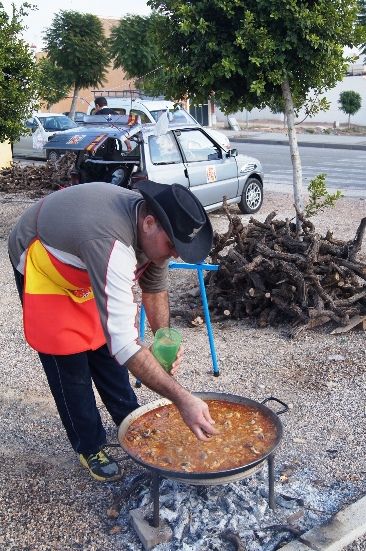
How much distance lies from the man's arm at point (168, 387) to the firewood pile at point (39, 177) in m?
10.5

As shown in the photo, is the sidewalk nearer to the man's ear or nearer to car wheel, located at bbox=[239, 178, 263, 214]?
car wheel, located at bbox=[239, 178, 263, 214]

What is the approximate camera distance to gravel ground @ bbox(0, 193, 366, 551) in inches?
126

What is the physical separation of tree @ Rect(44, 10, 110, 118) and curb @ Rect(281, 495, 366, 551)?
29105 mm

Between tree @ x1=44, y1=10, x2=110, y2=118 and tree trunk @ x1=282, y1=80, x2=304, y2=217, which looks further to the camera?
tree @ x1=44, y1=10, x2=110, y2=118

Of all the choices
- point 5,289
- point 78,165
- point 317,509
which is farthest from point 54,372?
point 78,165

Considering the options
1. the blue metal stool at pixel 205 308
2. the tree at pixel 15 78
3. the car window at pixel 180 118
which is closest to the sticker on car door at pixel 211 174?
the tree at pixel 15 78

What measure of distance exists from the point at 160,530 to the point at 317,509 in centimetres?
78

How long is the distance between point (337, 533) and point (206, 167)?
24.8ft

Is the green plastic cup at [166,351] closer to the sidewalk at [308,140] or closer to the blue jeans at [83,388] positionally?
the blue jeans at [83,388]

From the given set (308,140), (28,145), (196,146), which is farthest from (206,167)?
(308,140)

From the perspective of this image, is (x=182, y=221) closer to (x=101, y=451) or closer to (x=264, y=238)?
(x=101, y=451)

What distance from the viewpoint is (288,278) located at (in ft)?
18.4

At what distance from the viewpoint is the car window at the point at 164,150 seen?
9.50 metres

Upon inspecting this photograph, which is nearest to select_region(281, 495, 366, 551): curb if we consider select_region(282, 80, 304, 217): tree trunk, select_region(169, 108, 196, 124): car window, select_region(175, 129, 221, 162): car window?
select_region(282, 80, 304, 217): tree trunk
